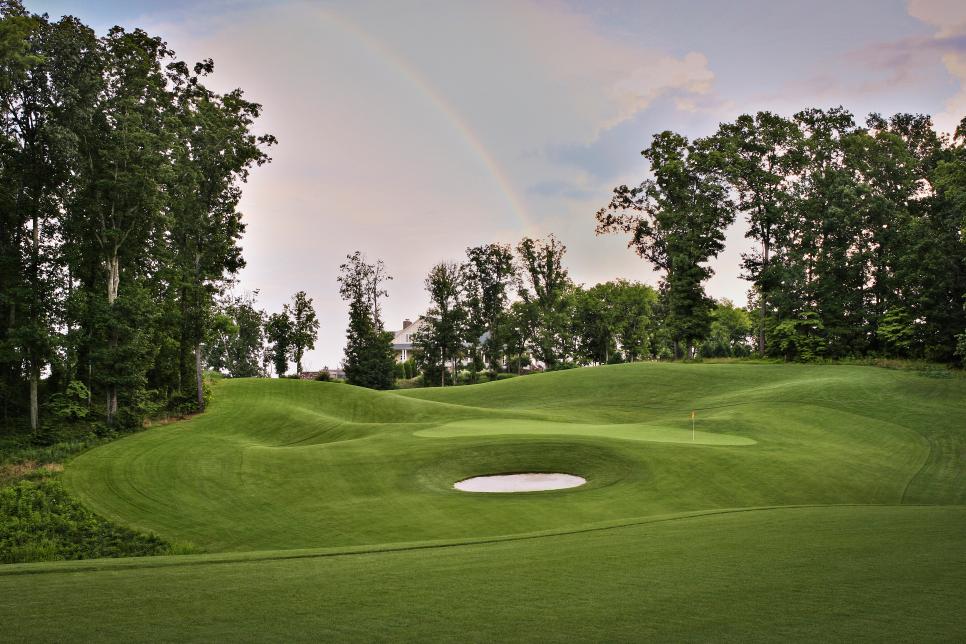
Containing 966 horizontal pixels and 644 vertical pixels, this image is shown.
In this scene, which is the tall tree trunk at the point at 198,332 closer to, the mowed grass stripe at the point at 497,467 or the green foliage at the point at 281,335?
the mowed grass stripe at the point at 497,467

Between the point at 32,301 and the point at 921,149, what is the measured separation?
226ft

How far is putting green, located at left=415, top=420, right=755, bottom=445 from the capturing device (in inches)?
977

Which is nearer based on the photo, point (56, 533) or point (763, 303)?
point (56, 533)

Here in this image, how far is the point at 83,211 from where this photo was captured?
31141mm

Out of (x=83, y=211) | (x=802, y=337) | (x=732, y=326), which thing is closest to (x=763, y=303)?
(x=802, y=337)

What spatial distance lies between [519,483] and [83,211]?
2546 cm

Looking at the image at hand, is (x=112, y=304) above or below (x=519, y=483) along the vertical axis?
above

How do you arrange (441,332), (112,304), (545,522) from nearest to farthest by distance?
(545,522) < (112,304) < (441,332)

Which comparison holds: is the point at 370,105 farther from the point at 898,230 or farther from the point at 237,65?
the point at 898,230

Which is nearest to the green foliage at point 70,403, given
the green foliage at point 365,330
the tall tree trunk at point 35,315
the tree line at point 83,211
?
the tree line at point 83,211

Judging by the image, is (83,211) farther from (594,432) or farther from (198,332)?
(594,432)

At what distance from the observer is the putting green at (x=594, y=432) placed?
24.8m

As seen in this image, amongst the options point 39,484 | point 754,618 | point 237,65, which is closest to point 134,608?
point 754,618

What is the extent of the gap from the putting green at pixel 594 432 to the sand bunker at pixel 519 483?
13.3 feet
